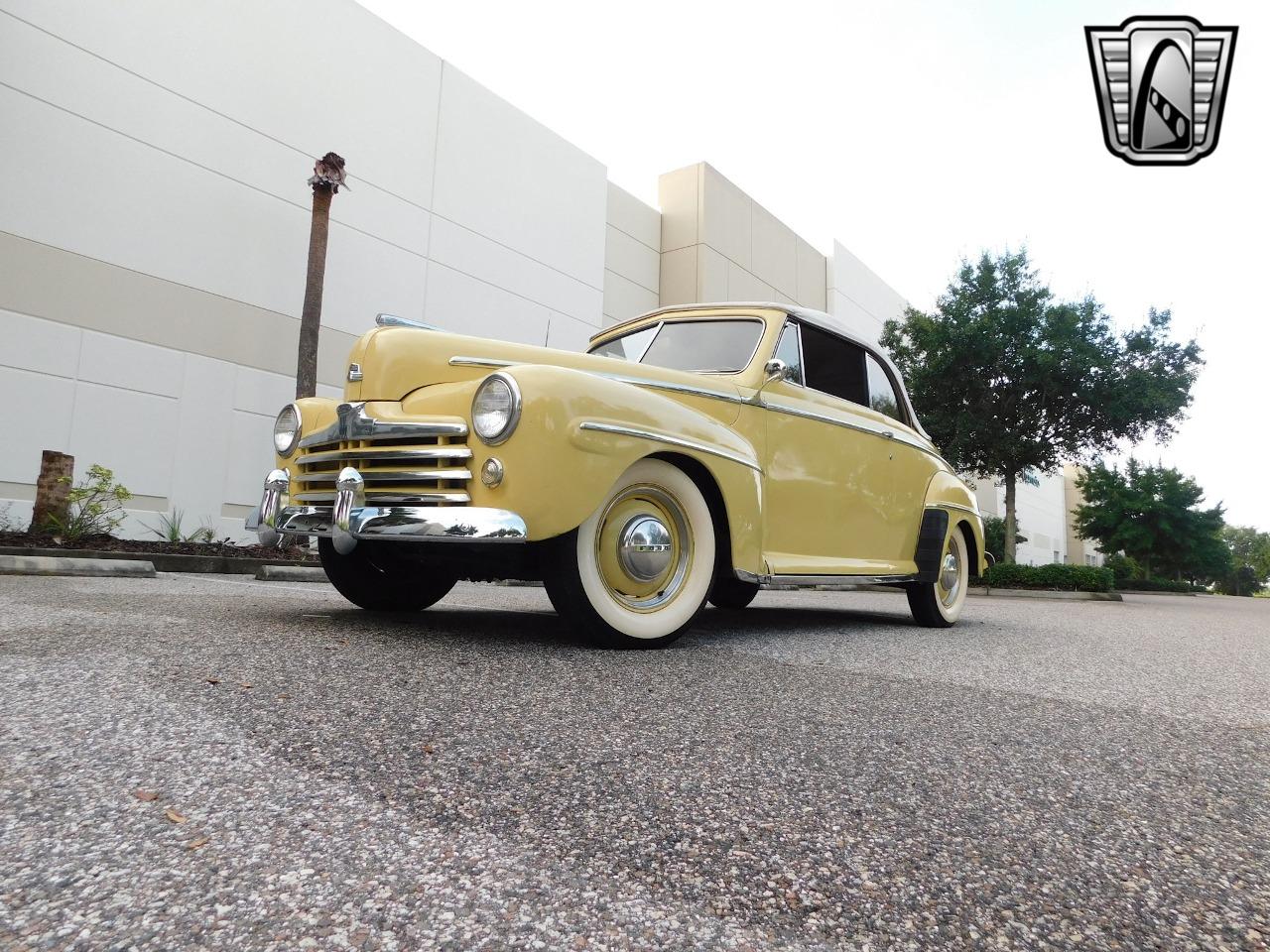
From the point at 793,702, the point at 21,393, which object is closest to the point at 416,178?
the point at 21,393

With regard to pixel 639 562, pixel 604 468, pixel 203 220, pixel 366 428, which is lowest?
pixel 639 562

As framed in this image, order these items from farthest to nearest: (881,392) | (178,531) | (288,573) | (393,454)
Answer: (178,531)
(288,573)
(881,392)
(393,454)

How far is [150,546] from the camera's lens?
8.67 metres

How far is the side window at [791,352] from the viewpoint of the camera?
443 cm

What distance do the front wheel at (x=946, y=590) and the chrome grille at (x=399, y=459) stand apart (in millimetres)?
3677

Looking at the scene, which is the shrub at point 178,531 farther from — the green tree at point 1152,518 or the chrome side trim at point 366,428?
the green tree at point 1152,518

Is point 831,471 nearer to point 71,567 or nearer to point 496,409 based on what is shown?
point 496,409

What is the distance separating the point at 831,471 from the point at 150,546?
7801 mm

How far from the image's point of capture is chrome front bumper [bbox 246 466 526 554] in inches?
112

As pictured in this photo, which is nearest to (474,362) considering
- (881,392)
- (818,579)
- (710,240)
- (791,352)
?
(791,352)

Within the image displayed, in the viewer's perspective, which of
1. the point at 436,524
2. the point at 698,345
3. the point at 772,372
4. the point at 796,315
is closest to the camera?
the point at 436,524

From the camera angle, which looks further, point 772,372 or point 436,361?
point 772,372

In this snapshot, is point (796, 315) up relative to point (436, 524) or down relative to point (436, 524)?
up

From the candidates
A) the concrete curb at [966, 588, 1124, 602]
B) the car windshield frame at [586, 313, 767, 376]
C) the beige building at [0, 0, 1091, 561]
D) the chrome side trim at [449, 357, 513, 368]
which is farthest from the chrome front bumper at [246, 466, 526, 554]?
the concrete curb at [966, 588, 1124, 602]
